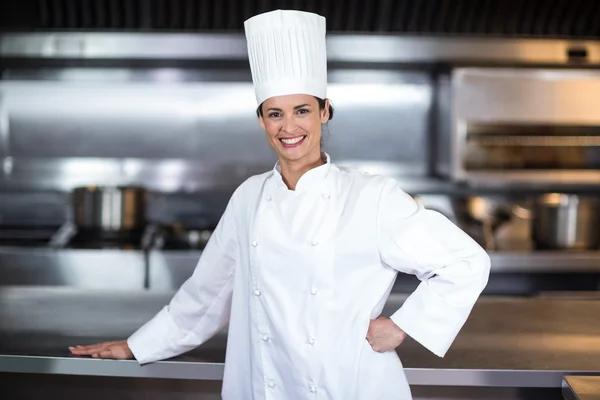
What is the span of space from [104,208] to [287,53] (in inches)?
90.7

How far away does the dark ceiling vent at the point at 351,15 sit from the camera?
12.4 feet

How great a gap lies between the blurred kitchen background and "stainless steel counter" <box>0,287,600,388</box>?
1.17m

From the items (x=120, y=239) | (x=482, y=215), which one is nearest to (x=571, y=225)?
(x=482, y=215)

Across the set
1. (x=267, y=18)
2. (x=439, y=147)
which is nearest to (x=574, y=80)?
(x=439, y=147)

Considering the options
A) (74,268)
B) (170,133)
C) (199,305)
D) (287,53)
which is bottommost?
(74,268)

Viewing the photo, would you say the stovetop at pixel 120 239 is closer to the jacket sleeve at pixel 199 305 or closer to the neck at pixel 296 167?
the jacket sleeve at pixel 199 305

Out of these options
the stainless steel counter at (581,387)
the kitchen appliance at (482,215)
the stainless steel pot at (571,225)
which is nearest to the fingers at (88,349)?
the stainless steel counter at (581,387)

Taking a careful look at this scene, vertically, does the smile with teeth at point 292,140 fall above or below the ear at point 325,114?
below

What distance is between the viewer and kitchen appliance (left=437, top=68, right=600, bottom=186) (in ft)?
12.0

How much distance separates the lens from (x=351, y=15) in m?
3.85

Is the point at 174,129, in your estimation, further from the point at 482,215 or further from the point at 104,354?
the point at 104,354

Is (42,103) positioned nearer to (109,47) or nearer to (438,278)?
(109,47)

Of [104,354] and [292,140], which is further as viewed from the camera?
[104,354]

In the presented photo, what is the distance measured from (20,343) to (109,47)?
218cm
